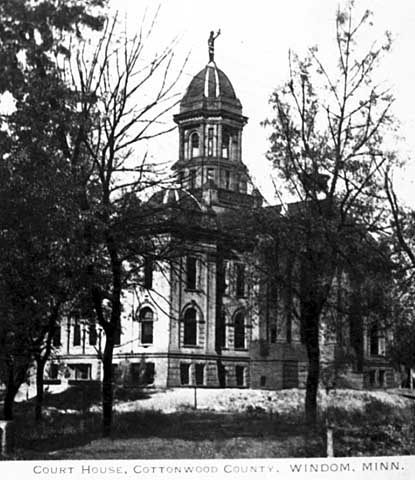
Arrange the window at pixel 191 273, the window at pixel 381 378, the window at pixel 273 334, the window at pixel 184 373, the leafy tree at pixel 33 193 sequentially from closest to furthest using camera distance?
the leafy tree at pixel 33 193 → the window at pixel 184 373 → the window at pixel 191 273 → the window at pixel 273 334 → the window at pixel 381 378

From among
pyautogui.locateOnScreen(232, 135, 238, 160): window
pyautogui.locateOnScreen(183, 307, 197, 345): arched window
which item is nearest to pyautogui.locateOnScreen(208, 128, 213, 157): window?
pyautogui.locateOnScreen(232, 135, 238, 160): window

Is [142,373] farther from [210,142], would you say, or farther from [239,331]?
[210,142]

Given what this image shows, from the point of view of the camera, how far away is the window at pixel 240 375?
274 cm

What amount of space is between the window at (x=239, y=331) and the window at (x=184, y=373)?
0.72ft

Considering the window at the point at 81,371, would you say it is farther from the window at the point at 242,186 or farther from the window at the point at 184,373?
the window at the point at 242,186

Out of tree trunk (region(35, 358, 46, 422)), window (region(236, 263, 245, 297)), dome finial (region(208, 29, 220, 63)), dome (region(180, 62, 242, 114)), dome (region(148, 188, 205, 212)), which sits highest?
dome finial (region(208, 29, 220, 63))

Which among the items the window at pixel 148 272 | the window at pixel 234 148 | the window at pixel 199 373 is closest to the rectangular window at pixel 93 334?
the window at pixel 148 272

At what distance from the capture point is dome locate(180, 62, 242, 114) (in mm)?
2803

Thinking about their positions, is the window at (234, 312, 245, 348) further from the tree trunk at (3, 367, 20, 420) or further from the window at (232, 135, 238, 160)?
the tree trunk at (3, 367, 20, 420)

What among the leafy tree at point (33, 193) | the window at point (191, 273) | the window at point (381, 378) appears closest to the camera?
the leafy tree at point (33, 193)

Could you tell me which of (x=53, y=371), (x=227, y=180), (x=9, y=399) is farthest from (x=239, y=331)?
(x=9, y=399)

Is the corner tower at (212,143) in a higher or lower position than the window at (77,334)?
higher

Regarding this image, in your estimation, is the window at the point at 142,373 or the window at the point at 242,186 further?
the window at the point at 242,186

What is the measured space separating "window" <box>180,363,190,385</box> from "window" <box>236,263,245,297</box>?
340mm
